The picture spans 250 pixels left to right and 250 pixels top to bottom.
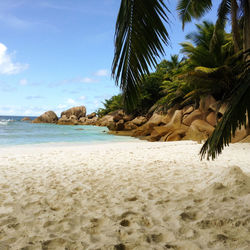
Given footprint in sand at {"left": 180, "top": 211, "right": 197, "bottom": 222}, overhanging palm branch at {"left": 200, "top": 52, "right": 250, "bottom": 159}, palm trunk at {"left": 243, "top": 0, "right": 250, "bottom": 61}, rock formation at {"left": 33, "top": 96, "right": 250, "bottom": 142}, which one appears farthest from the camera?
rock formation at {"left": 33, "top": 96, "right": 250, "bottom": 142}

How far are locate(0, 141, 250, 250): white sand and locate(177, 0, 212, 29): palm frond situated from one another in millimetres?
7052

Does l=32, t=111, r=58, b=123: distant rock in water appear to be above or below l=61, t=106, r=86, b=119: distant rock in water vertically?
below

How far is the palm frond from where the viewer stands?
28.1ft

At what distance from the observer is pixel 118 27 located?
2.14 metres

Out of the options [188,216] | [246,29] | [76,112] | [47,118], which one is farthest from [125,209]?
[47,118]

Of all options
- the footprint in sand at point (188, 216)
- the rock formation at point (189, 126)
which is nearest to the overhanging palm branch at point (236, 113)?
the footprint in sand at point (188, 216)

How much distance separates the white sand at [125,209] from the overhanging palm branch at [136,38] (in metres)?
1.47

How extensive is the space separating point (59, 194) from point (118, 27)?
2495 millimetres

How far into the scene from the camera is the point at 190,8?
8953mm

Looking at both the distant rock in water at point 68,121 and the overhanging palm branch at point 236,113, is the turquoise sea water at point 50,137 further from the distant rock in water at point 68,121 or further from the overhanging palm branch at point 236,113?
the distant rock in water at point 68,121

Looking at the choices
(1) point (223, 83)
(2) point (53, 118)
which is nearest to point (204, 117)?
(1) point (223, 83)

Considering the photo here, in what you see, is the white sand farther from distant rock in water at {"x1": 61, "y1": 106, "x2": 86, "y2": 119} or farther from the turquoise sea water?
distant rock in water at {"x1": 61, "y1": 106, "x2": 86, "y2": 119}

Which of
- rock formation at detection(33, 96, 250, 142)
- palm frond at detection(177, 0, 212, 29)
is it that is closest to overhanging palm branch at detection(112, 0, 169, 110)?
rock formation at detection(33, 96, 250, 142)

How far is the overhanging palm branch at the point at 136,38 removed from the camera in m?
2.07
